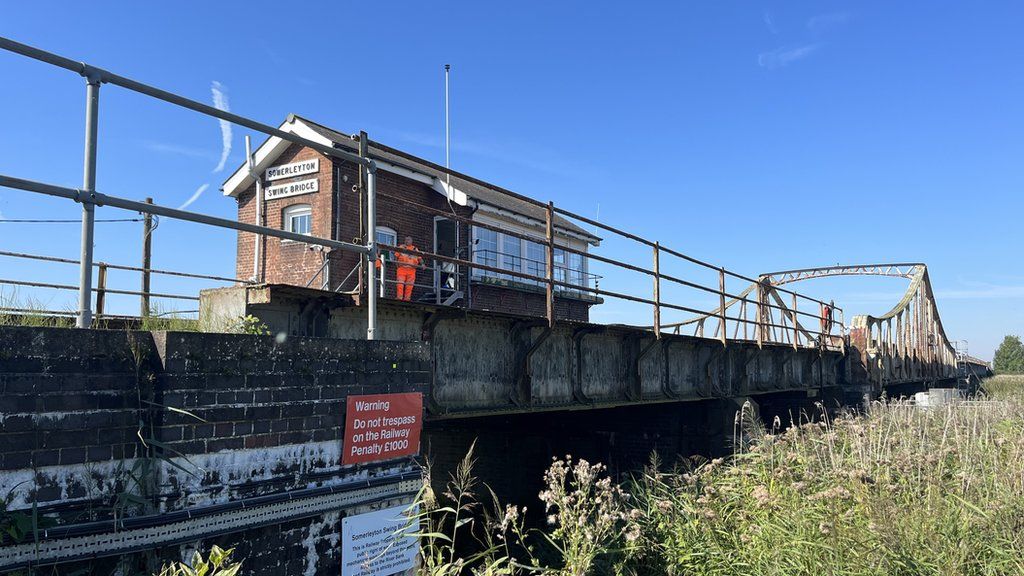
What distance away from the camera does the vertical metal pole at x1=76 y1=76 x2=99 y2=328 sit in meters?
3.40

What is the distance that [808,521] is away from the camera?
18.6 feet

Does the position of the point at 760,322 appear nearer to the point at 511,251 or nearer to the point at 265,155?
the point at 511,251

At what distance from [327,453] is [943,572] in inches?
172

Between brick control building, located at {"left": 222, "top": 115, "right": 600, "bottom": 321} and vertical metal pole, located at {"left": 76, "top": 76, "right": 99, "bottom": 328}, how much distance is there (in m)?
10.9

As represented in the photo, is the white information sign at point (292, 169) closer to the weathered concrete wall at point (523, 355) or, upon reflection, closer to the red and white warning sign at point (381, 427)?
the weathered concrete wall at point (523, 355)

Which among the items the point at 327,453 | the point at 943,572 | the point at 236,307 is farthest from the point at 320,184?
the point at 943,572

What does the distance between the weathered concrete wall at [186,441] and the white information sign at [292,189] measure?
12190mm

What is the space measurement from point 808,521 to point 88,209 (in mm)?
5647

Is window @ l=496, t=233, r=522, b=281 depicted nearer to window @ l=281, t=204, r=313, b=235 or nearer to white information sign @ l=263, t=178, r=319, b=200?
window @ l=281, t=204, r=313, b=235

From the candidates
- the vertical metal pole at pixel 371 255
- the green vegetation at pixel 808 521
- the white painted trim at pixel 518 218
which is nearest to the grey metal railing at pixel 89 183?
the vertical metal pole at pixel 371 255

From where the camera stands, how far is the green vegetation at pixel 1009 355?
81.7 m

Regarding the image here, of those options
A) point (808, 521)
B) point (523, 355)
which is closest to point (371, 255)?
point (523, 355)

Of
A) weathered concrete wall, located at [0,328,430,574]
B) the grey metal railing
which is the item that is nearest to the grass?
weathered concrete wall, located at [0,328,430,574]

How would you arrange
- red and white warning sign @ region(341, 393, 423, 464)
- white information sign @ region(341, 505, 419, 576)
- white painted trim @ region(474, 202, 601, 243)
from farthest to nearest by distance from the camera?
white painted trim @ region(474, 202, 601, 243) < red and white warning sign @ region(341, 393, 423, 464) < white information sign @ region(341, 505, 419, 576)
